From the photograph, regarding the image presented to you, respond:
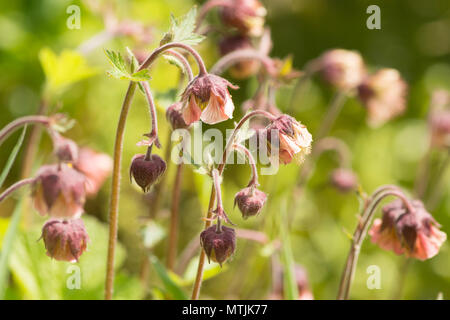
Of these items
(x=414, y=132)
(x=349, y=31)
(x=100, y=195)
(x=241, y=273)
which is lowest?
(x=241, y=273)

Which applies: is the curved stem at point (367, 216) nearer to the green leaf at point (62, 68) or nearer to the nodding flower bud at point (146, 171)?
the nodding flower bud at point (146, 171)

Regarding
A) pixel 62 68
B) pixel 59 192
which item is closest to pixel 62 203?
pixel 59 192

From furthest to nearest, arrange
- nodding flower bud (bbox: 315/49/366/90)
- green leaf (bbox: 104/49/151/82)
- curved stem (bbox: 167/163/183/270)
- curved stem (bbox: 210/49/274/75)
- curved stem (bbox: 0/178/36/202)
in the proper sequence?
nodding flower bud (bbox: 315/49/366/90) < curved stem (bbox: 167/163/183/270) < curved stem (bbox: 210/49/274/75) < curved stem (bbox: 0/178/36/202) < green leaf (bbox: 104/49/151/82)

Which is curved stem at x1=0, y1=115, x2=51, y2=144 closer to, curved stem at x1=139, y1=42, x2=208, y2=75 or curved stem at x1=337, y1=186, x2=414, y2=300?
curved stem at x1=139, y1=42, x2=208, y2=75

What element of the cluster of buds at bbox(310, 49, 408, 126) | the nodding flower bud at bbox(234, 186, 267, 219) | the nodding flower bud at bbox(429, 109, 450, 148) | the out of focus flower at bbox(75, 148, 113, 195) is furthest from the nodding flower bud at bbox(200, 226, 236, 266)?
the nodding flower bud at bbox(429, 109, 450, 148)
